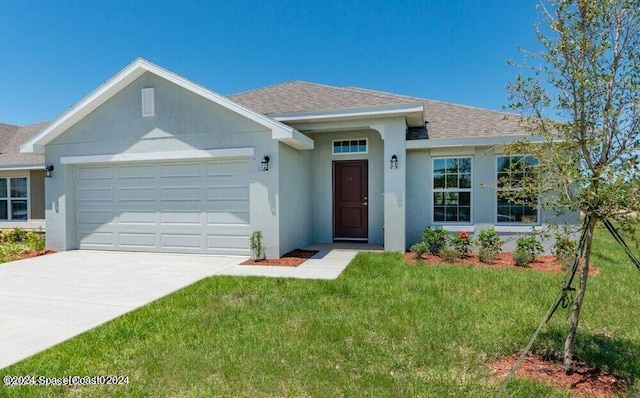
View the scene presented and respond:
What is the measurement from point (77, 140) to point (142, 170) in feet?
7.34

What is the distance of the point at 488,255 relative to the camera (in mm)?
8117

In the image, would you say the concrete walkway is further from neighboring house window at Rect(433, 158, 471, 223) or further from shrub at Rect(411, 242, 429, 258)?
neighboring house window at Rect(433, 158, 471, 223)

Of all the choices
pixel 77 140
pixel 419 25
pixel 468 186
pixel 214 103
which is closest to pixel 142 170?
pixel 77 140

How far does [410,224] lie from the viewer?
9945 millimetres

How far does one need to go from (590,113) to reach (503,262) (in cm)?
599

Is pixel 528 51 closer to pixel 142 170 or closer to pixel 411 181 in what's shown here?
pixel 411 181

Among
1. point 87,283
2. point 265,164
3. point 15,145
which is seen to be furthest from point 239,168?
point 15,145

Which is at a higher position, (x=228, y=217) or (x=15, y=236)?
(x=228, y=217)

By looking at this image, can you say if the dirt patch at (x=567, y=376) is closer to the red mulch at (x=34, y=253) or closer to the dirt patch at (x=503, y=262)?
the dirt patch at (x=503, y=262)

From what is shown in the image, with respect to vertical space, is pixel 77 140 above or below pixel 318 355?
above

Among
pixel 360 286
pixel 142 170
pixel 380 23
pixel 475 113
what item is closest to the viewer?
pixel 360 286

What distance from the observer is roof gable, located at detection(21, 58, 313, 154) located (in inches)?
318

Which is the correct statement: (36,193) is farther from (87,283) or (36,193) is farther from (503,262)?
(503,262)

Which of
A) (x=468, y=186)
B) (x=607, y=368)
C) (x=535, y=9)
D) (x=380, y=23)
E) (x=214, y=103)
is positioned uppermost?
(x=380, y=23)
